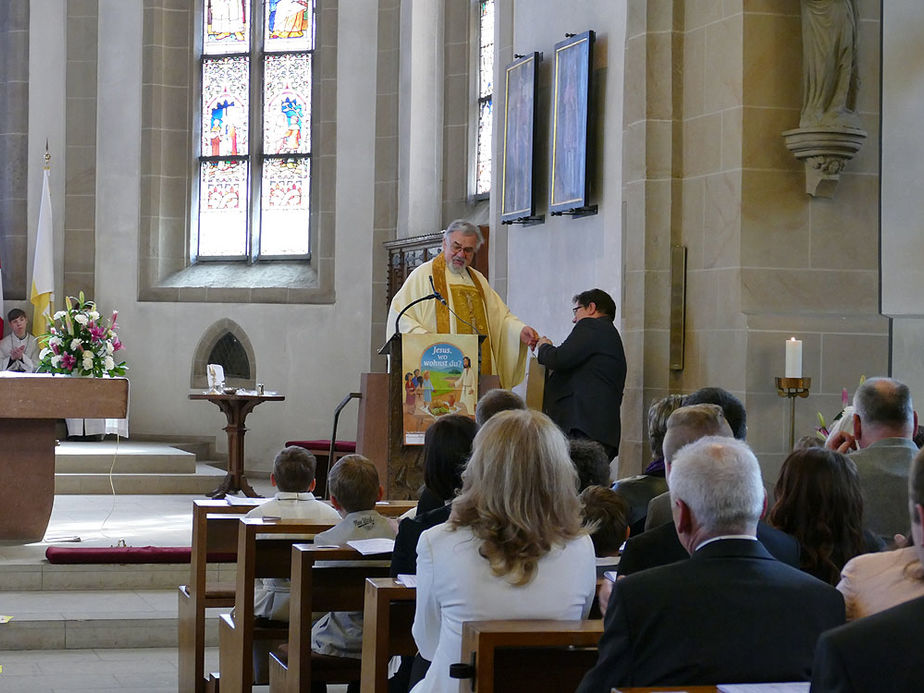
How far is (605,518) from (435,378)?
130 inches

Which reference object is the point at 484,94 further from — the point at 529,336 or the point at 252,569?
the point at 252,569

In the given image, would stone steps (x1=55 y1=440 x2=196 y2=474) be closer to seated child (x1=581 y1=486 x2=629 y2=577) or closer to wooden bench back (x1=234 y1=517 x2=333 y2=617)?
wooden bench back (x1=234 y1=517 x2=333 y2=617)

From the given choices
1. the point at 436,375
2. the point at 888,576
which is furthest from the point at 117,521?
the point at 888,576

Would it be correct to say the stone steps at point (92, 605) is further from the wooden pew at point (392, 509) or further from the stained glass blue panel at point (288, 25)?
the stained glass blue panel at point (288, 25)

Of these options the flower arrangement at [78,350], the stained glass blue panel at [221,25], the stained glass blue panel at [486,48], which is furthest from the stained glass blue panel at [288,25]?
the flower arrangement at [78,350]

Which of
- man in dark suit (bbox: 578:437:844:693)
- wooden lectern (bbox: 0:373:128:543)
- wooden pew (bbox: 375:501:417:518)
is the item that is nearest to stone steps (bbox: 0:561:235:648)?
wooden lectern (bbox: 0:373:128:543)

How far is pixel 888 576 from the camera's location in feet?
8.30

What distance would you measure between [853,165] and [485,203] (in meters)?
5.01

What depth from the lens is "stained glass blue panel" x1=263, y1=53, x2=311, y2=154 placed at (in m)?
13.5

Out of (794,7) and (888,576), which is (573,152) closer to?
(794,7)

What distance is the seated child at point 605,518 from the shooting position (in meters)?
3.51

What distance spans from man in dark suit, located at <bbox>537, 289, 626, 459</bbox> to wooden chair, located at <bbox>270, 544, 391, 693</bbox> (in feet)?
10.1

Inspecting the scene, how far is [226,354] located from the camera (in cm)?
1333

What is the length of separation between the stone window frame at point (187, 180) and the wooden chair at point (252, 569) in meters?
8.32
